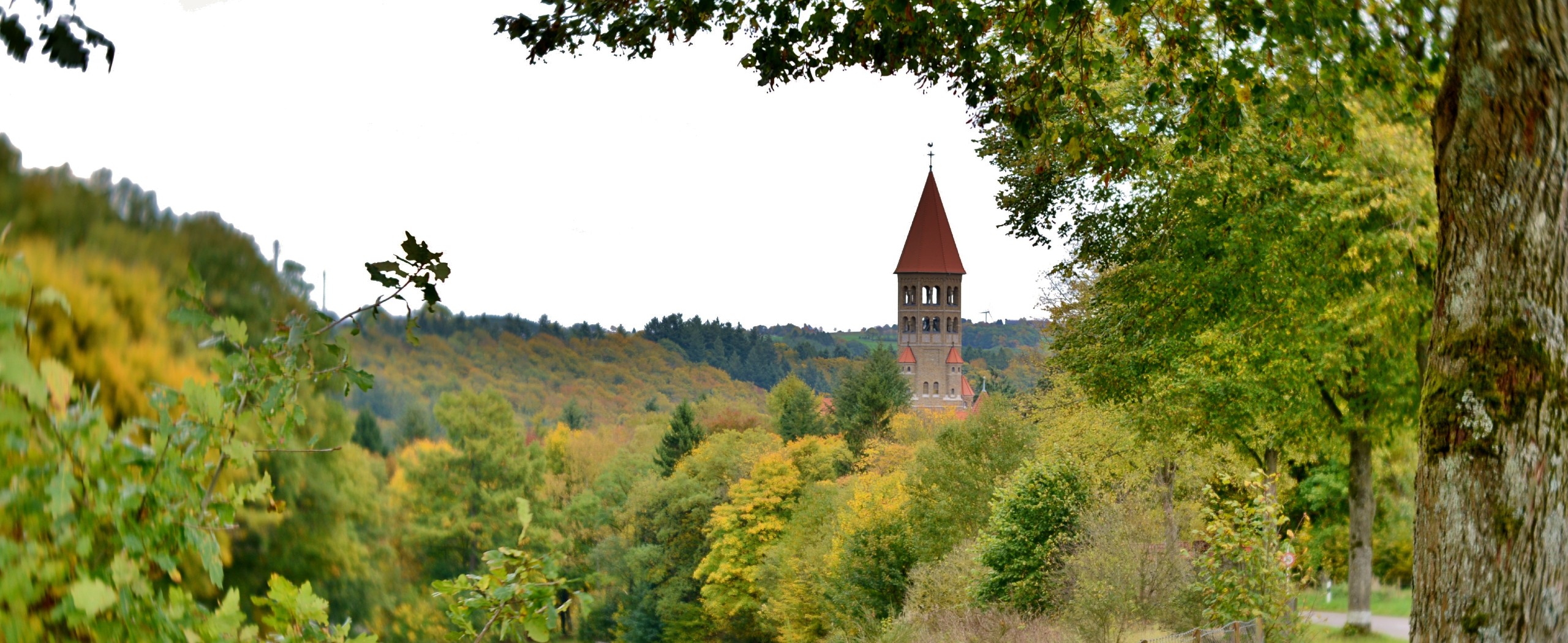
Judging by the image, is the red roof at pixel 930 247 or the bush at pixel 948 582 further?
the red roof at pixel 930 247

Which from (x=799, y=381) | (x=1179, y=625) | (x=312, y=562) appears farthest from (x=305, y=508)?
(x=799, y=381)

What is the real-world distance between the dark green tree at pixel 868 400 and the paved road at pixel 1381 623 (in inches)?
1026

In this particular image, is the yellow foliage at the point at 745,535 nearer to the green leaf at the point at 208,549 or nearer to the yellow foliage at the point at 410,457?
the yellow foliage at the point at 410,457

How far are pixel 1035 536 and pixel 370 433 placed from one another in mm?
17577

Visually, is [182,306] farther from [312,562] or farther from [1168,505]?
[1168,505]

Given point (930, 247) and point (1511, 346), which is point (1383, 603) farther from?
point (930, 247)

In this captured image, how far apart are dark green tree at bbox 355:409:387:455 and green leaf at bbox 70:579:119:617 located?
1.07 meters

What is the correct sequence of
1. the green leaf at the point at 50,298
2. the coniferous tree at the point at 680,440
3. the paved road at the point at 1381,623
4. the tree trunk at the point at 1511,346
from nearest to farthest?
the green leaf at the point at 50,298, the tree trunk at the point at 1511,346, the paved road at the point at 1381,623, the coniferous tree at the point at 680,440

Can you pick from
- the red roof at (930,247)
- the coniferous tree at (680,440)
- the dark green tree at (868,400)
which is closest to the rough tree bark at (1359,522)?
the coniferous tree at (680,440)

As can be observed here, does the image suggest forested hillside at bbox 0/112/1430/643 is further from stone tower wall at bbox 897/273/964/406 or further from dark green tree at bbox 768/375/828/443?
stone tower wall at bbox 897/273/964/406

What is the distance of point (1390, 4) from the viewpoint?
4.57 metres

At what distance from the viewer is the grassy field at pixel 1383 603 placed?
957 inches

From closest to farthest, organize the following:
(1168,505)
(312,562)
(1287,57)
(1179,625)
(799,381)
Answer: (312,562) → (1287,57) → (1179,625) → (1168,505) → (799,381)

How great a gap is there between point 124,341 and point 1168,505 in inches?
938
